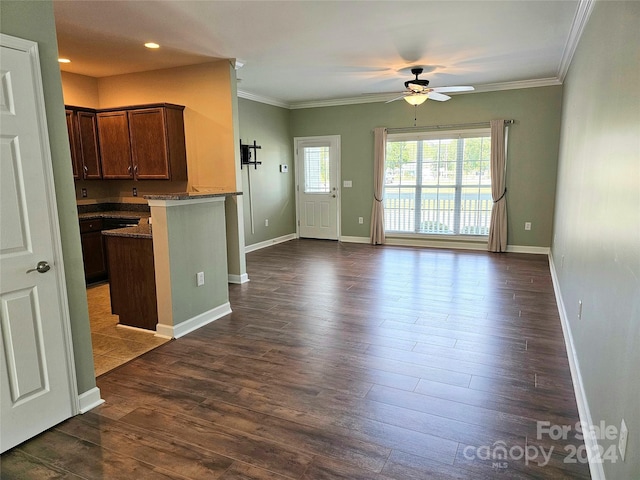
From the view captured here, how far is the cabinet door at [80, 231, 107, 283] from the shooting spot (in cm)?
513

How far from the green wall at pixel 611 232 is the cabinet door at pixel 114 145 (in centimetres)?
510

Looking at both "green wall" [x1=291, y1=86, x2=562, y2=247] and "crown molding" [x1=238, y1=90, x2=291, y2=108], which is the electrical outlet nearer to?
"green wall" [x1=291, y1=86, x2=562, y2=247]

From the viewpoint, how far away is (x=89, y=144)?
543 centimetres

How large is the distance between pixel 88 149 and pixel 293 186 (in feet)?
13.1

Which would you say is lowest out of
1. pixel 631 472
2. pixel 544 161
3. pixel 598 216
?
pixel 631 472

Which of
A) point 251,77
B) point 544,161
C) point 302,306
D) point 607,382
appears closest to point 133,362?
point 302,306

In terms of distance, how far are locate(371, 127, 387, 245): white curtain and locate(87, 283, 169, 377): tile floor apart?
490 cm

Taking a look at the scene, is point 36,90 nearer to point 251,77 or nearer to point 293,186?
point 251,77

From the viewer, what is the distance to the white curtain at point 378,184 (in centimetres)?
749

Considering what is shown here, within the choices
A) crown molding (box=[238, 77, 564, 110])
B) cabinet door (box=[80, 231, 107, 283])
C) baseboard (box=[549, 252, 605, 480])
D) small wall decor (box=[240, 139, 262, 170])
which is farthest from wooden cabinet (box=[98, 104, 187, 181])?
baseboard (box=[549, 252, 605, 480])

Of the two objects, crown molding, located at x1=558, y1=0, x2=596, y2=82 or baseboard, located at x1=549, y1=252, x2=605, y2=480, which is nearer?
baseboard, located at x1=549, y1=252, x2=605, y2=480

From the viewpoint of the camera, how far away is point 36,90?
2090 millimetres

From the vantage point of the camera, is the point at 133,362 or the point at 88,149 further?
the point at 88,149

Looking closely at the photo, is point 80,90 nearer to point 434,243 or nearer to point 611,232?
point 434,243
